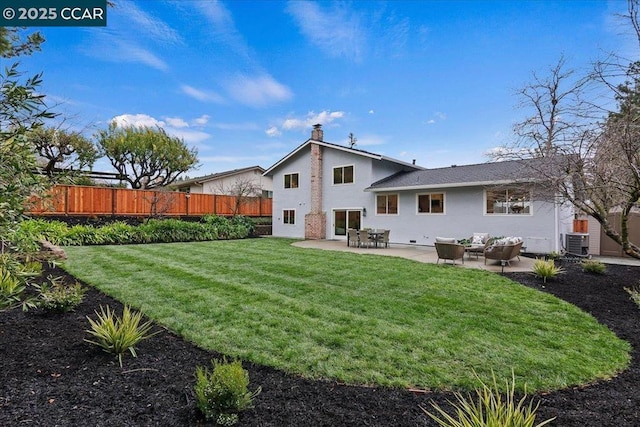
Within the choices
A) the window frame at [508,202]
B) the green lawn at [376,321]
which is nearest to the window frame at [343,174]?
the window frame at [508,202]

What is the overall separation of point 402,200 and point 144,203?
1458 centimetres

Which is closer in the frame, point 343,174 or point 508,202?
point 508,202

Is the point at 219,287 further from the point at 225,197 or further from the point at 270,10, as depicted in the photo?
the point at 225,197

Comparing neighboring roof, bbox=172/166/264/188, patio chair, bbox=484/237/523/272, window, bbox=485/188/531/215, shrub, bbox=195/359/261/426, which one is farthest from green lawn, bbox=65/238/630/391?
neighboring roof, bbox=172/166/264/188

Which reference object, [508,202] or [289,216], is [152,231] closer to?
[289,216]

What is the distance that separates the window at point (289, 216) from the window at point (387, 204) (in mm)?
6164

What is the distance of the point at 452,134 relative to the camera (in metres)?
17.0

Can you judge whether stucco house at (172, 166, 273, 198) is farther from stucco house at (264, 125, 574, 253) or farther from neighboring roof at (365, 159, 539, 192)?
neighboring roof at (365, 159, 539, 192)

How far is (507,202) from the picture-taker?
1338cm

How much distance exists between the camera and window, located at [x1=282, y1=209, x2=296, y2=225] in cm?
2128

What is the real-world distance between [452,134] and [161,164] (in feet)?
75.4

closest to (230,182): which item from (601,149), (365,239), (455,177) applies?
(365,239)

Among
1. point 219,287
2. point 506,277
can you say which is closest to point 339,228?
point 506,277

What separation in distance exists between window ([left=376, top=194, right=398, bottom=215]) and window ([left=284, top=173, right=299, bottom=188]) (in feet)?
20.2
